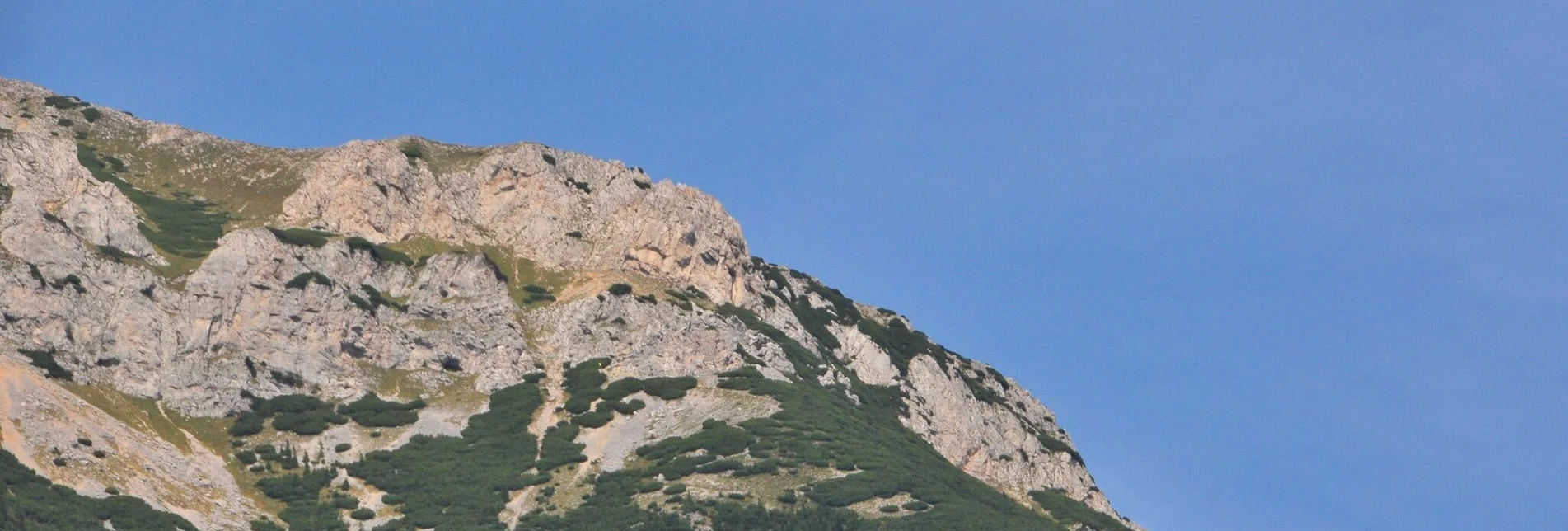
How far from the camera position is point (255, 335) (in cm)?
13000

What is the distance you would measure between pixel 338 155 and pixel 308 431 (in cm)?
3779

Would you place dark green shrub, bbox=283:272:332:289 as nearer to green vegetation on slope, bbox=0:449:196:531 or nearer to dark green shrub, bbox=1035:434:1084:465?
green vegetation on slope, bbox=0:449:196:531

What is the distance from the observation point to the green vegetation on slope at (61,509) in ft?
315

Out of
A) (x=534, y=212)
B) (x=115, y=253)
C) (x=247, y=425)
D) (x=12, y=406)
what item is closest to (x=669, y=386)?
(x=534, y=212)

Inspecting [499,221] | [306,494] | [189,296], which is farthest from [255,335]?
[499,221]

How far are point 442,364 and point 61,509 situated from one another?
39.2m

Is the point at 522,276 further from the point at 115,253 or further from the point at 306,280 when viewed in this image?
the point at 115,253

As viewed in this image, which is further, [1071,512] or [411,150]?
A: [411,150]

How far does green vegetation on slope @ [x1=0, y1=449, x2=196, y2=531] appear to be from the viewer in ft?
315

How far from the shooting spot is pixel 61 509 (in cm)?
9919

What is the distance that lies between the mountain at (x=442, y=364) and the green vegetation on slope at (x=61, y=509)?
20 cm

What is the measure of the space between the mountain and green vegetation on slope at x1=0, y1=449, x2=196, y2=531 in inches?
7.8

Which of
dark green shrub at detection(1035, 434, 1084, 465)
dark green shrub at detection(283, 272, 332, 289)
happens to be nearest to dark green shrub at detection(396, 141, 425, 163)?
dark green shrub at detection(283, 272, 332, 289)

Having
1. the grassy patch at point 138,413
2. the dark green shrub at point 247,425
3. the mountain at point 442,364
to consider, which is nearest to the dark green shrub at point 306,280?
the mountain at point 442,364
